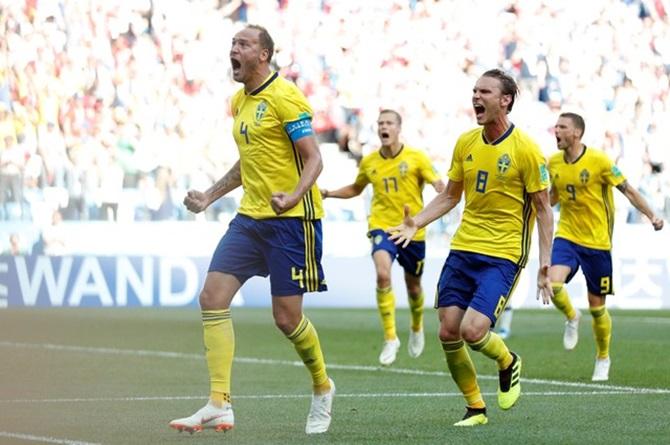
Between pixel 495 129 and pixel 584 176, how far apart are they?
4.48 meters

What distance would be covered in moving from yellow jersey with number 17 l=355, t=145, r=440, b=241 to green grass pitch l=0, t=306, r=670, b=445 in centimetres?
149

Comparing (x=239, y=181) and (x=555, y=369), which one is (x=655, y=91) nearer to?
(x=555, y=369)

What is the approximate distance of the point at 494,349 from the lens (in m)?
8.82

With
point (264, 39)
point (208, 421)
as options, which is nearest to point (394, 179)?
point (264, 39)

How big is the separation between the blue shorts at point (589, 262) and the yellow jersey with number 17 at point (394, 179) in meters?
2.17

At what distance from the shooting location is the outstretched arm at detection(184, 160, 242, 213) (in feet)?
27.6

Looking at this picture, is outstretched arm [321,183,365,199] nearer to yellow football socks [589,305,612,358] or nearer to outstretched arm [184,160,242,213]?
yellow football socks [589,305,612,358]

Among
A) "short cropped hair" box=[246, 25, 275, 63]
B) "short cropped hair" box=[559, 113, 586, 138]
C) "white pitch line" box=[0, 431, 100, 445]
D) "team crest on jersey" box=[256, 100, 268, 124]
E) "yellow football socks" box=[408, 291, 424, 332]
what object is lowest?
Answer: "yellow football socks" box=[408, 291, 424, 332]

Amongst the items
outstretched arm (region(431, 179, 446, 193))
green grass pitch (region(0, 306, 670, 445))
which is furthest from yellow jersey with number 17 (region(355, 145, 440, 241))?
green grass pitch (region(0, 306, 670, 445))

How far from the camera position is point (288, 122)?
324 inches

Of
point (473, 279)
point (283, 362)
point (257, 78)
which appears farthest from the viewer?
point (283, 362)

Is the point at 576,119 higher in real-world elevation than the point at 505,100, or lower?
lower

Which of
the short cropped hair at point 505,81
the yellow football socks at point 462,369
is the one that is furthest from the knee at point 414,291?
the short cropped hair at point 505,81

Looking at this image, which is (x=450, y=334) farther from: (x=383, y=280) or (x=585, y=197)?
(x=383, y=280)
